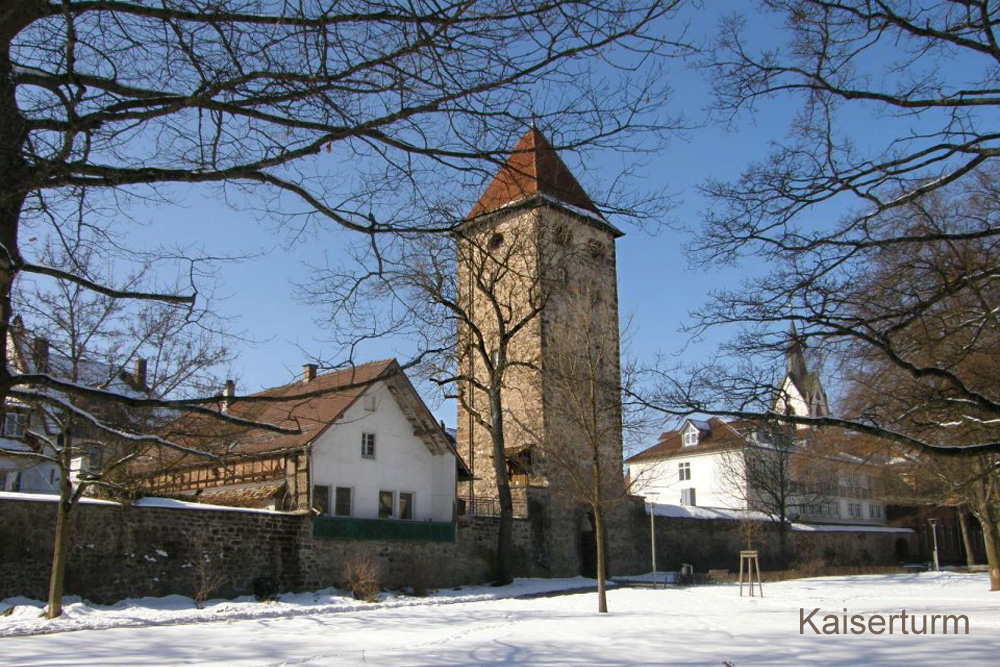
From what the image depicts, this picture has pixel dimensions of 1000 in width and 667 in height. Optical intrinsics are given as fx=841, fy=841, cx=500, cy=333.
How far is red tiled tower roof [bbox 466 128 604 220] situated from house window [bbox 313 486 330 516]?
63.8ft

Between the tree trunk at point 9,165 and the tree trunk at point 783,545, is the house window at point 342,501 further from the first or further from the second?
the tree trunk at point 783,545

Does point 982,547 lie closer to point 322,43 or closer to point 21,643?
point 21,643

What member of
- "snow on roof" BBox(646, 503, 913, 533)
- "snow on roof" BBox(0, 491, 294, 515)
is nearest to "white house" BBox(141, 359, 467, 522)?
"snow on roof" BBox(0, 491, 294, 515)

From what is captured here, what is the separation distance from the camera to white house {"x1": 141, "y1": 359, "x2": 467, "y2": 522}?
79.0 feet

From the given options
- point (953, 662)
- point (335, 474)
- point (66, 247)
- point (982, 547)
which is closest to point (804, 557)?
point (982, 547)

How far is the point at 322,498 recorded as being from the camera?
24.6 m

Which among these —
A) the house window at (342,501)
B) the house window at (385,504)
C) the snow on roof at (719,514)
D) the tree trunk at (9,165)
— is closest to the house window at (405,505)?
the house window at (385,504)

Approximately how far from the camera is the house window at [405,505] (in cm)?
2714

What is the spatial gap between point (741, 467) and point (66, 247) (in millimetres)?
42244

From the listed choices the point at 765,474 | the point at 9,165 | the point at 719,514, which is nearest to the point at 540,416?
the point at 719,514

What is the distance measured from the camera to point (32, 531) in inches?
666

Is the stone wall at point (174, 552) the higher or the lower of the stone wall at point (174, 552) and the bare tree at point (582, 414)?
the lower

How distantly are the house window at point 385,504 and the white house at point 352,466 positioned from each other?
3cm

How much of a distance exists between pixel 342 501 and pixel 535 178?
70.7 ft
